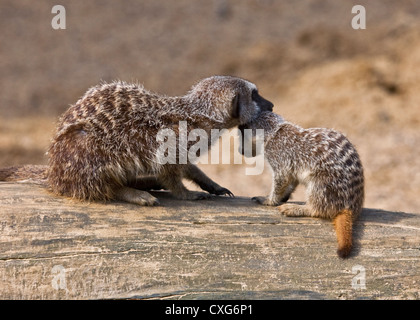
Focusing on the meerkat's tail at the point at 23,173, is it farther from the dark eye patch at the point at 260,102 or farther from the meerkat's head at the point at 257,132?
the dark eye patch at the point at 260,102

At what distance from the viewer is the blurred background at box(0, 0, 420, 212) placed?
8.78 metres

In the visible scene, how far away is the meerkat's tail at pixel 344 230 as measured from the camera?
326 centimetres

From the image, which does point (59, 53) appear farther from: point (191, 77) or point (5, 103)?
point (191, 77)

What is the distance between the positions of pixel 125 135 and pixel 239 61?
767 cm

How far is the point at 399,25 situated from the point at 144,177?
8700 mm

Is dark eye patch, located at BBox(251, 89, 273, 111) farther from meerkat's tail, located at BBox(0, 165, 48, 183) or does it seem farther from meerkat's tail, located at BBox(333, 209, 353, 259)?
meerkat's tail, located at BBox(0, 165, 48, 183)

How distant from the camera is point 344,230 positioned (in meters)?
3.39

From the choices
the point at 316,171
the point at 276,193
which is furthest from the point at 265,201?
the point at 316,171

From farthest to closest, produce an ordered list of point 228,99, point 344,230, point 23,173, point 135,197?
1. point 23,173
2. point 228,99
3. point 135,197
4. point 344,230

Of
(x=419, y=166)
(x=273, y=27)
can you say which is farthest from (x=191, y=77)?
(x=419, y=166)

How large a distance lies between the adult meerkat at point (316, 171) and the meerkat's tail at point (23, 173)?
5.26ft

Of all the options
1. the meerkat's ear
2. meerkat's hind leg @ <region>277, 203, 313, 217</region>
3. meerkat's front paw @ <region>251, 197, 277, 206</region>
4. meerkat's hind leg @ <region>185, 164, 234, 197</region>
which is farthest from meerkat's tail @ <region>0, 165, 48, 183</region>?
meerkat's hind leg @ <region>277, 203, 313, 217</region>

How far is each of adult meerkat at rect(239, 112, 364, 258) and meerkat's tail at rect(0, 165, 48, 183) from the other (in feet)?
5.26

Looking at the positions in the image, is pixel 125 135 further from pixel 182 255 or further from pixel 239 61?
pixel 239 61
